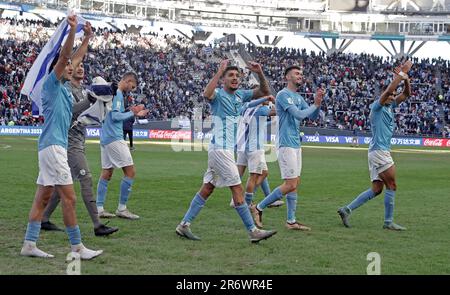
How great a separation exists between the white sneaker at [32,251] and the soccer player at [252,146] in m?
5.26

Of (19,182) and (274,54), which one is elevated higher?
(274,54)

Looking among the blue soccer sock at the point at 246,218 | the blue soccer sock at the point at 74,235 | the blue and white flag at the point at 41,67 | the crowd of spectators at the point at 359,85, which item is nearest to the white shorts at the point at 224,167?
the blue soccer sock at the point at 246,218

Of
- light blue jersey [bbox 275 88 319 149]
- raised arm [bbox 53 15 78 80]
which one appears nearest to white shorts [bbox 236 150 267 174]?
light blue jersey [bbox 275 88 319 149]

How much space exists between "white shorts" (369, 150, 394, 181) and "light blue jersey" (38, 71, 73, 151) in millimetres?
5603

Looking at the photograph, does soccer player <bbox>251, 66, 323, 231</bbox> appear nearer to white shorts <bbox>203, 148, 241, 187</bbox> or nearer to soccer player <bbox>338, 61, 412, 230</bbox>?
soccer player <bbox>338, 61, 412, 230</bbox>

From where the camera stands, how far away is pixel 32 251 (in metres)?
8.77

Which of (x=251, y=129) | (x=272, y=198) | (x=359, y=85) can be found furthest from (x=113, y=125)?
(x=359, y=85)

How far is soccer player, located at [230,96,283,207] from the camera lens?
550 inches

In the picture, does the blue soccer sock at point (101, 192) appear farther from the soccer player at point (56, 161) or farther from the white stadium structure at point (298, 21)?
the white stadium structure at point (298, 21)

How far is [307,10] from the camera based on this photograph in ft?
261

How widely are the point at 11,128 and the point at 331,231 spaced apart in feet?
121

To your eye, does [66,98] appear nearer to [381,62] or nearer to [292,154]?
[292,154]

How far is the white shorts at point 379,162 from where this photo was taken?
40.2 feet
